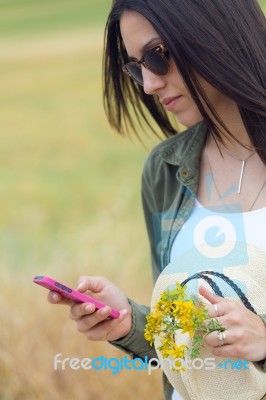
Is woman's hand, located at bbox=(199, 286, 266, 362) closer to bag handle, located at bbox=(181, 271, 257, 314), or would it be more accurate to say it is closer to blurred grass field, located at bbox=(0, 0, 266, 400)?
bag handle, located at bbox=(181, 271, 257, 314)

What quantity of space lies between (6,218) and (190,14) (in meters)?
2.13

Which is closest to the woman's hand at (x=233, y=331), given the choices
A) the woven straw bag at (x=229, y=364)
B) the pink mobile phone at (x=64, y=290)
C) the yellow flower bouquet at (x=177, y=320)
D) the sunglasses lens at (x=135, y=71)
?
the yellow flower bouquet at (x=177, y=320)

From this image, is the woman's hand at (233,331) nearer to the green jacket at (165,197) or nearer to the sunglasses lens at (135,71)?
the green jacket at (165,197)

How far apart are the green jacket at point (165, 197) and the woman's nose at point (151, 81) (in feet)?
0.82

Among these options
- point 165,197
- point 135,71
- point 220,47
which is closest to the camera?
point 220,47

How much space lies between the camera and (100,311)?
1.81 m

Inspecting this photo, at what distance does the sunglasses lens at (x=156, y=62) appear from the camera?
187 centimetres

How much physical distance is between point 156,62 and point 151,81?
0.22 ft

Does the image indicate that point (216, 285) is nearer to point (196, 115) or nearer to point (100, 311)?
point (100, 311)

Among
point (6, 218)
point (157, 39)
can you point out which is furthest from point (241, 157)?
point (6, 218)

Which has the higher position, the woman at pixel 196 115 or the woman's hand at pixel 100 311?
the woman at pixel 196 115

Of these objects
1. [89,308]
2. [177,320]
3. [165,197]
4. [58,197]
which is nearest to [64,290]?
[89,308]

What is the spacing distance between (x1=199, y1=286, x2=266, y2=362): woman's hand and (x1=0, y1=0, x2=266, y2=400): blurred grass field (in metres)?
1.65

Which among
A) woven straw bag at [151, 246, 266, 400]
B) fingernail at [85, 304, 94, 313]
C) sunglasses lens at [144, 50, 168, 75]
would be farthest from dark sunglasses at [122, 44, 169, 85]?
fingernail at [85, 304, 94, 313]
